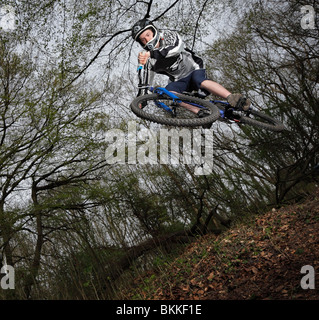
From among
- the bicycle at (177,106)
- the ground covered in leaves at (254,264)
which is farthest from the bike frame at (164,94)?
the ground covered in leaves at (254,264)

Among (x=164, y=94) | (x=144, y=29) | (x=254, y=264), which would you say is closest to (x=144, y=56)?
(x=144, y=29)

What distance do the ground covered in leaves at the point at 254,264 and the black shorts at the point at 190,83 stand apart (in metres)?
2.99

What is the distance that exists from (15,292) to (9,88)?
199 inches

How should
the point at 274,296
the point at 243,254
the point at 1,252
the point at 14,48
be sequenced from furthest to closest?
the point at 1,252
the point at 14,48
the point at 243,254
the point at 274,296

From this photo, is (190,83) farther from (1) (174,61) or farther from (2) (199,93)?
A: (1) (174,61)

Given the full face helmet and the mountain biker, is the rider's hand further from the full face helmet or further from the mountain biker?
the full face helmet

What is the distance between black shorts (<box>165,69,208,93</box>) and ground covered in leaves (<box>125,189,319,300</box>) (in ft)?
9.81

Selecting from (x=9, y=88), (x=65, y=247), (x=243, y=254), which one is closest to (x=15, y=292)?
(x=65, y=247)

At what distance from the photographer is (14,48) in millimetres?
8414

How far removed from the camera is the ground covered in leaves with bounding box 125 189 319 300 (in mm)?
5277

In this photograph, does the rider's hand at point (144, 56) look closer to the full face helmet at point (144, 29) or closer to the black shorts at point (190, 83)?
the full face helmet at point (144, 29)

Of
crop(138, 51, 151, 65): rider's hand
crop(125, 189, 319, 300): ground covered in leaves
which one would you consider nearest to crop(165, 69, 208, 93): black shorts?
crop(138, 51, 151, 65): rider's hand

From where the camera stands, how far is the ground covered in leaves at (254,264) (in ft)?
17.3
